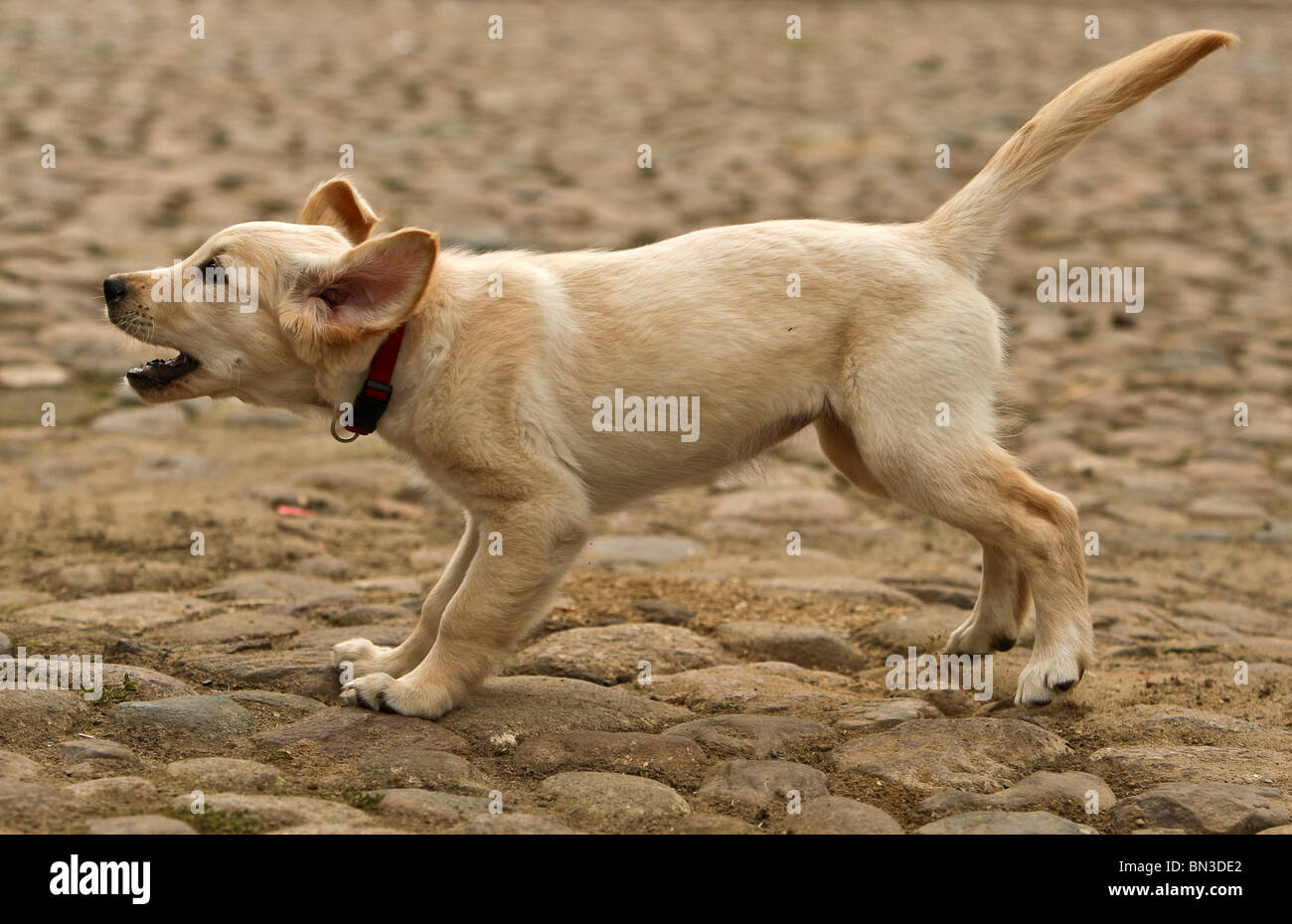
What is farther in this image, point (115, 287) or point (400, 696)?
point (115, 287)

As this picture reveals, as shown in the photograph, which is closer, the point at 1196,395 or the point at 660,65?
the point at 1196,395

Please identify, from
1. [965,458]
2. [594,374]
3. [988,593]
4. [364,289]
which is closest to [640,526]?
[988,593]

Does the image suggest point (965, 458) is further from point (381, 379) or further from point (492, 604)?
point (381, 379)

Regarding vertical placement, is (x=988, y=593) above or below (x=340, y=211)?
below

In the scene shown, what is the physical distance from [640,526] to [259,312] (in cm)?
284

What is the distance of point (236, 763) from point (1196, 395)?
6642 millimetres

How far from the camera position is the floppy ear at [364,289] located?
4.44 meters

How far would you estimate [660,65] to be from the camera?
1791 cm

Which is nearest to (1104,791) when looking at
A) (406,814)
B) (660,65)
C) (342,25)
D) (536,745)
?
(536,745)

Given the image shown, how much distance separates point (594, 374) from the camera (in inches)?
188

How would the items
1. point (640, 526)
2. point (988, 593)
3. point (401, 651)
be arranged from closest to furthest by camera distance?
point (401, 651) < point (988, 593) < point (640, 526)

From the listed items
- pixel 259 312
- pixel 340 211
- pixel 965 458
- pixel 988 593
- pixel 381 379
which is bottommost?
pixel 988 593

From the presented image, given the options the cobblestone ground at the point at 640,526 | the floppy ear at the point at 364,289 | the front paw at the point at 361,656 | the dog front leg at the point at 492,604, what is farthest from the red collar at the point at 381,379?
the cobblestone ground at the point at 640,526
